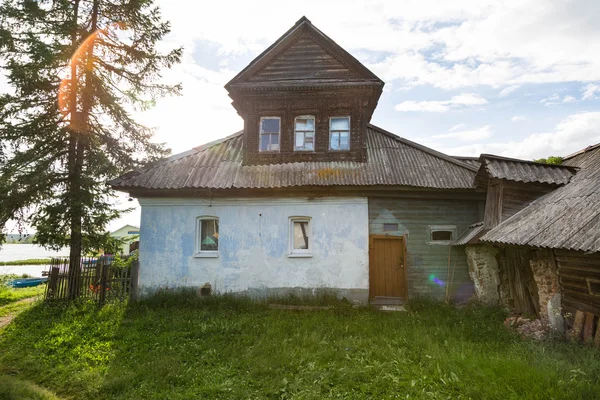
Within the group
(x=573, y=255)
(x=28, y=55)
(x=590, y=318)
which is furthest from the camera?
(x=28, y=55)

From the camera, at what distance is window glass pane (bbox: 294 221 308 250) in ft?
34.1

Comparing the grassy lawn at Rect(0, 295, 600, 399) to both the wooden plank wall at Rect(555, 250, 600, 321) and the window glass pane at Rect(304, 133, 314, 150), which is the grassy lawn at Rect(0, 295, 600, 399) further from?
the window glass pane at Rect(304, 133, 314, 150)

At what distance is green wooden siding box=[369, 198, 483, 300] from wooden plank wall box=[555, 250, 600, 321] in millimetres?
3715

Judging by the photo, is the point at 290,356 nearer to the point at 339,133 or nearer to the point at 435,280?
the point at 435,280

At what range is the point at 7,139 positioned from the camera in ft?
32.0

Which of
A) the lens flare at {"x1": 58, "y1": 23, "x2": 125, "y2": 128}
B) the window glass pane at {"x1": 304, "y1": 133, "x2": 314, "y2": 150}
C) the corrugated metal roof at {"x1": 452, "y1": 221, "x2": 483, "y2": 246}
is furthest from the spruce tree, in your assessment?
the corrugated metal roof at {"x1": 452, "y1": 221, "x2": 483, "y2": 246}

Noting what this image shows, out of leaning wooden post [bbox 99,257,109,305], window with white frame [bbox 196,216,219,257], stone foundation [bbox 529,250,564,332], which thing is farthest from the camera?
window with white frame [bbox 196,216,219,257]

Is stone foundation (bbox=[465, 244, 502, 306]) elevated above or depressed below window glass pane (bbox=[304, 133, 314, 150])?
below

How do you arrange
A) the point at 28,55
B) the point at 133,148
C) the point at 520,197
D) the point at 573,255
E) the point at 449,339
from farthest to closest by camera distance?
1. the point at 133,148
2. the point at 28,55
3. the point at 520,197
4. the point at 449,339
5. the point at 573,255

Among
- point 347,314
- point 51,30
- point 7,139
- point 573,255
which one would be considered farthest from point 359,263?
point 51,30

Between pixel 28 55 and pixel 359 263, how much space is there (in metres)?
12.0

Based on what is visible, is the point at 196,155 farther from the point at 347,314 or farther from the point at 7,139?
the point at 347,314

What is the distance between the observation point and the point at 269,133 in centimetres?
1177

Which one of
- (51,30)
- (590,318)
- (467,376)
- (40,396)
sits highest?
(51,30)
